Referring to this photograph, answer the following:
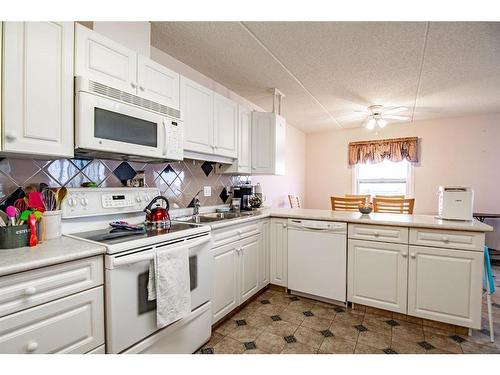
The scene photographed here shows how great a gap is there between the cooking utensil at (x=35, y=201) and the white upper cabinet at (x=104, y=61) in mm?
698

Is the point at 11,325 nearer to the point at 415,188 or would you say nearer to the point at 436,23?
the point at 436,23

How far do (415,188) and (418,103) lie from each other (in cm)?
168

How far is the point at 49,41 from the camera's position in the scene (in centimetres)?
128

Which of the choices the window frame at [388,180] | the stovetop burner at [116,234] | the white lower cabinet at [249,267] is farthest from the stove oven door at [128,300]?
the window frame at [388,180]

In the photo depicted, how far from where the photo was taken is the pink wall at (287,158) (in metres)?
2.46

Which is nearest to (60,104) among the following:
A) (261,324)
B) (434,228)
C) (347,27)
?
(347,27)

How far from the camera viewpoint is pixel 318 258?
2467mm

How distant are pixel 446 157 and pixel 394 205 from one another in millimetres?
1927

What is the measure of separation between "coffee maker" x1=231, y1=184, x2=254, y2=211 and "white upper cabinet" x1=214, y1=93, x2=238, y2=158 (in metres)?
0.54

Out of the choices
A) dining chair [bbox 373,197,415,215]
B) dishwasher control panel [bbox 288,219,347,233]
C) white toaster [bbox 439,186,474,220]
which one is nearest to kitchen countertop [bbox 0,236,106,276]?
dishwasher control panel [bbox 288,219,347,233]

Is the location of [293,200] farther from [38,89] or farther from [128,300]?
[38,89]

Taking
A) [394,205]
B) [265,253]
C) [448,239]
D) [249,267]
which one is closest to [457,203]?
[448,239]

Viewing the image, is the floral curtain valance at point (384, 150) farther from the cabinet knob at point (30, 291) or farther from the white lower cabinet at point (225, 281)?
the cabinet knob at point (30, 291)

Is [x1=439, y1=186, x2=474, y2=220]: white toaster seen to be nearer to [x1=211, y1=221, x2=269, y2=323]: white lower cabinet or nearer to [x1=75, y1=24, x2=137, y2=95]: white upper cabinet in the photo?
[x1=211, y1=221, x2=269, y2=323]: white lower cabinet
